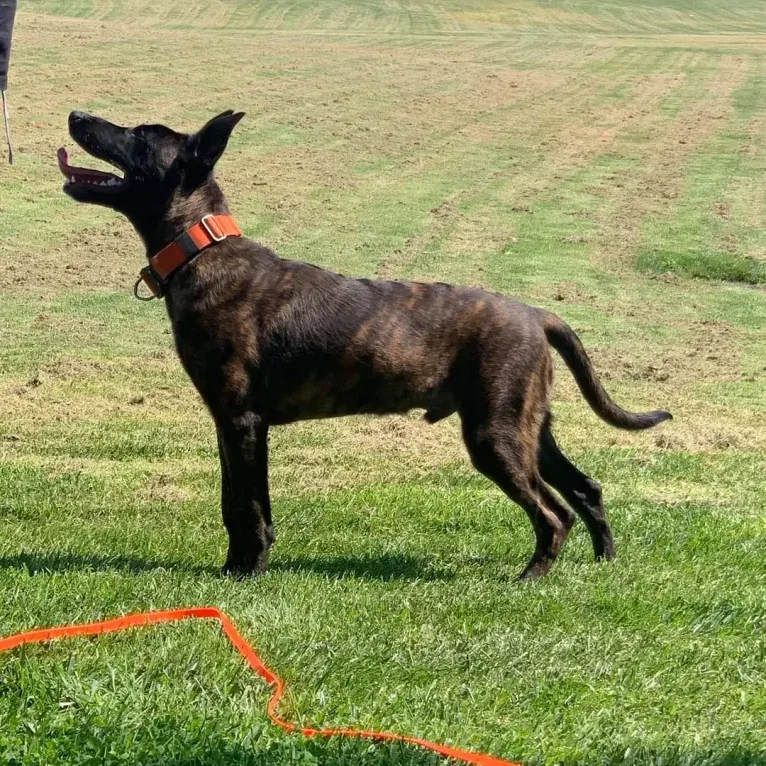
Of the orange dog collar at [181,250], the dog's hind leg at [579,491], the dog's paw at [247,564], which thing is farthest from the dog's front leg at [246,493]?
the dog's hind leg at [579,491]

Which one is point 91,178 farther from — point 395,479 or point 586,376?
point 395,479

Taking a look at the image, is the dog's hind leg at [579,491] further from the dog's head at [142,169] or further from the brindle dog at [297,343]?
the dog's head at [142,169]

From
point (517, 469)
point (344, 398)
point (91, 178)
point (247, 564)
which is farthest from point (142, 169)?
point (517, 469)

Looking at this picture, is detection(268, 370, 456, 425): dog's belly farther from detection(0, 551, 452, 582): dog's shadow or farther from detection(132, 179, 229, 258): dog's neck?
detection(132, 179, 229, 258): dog's neck

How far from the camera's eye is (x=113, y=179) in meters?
6.13

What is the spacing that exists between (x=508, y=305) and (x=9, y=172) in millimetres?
16295

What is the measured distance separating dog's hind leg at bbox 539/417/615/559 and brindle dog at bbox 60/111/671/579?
1.08 ft

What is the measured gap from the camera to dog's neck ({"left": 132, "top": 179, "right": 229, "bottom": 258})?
6082mm

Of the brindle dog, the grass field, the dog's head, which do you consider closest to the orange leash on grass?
the grass field

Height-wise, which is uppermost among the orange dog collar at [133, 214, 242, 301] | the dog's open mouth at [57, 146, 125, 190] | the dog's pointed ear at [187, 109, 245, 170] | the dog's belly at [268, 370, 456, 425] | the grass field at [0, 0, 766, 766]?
the dog's pointed ear at [187, 109, 245, 170]

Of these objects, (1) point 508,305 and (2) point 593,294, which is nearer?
(1) point 508,305

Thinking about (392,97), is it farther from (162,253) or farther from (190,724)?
(190,724)

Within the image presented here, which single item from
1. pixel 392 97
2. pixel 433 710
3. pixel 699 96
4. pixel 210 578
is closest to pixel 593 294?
pixel 210 578

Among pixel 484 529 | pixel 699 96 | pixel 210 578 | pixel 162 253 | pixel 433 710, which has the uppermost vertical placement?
pixel 162 253
